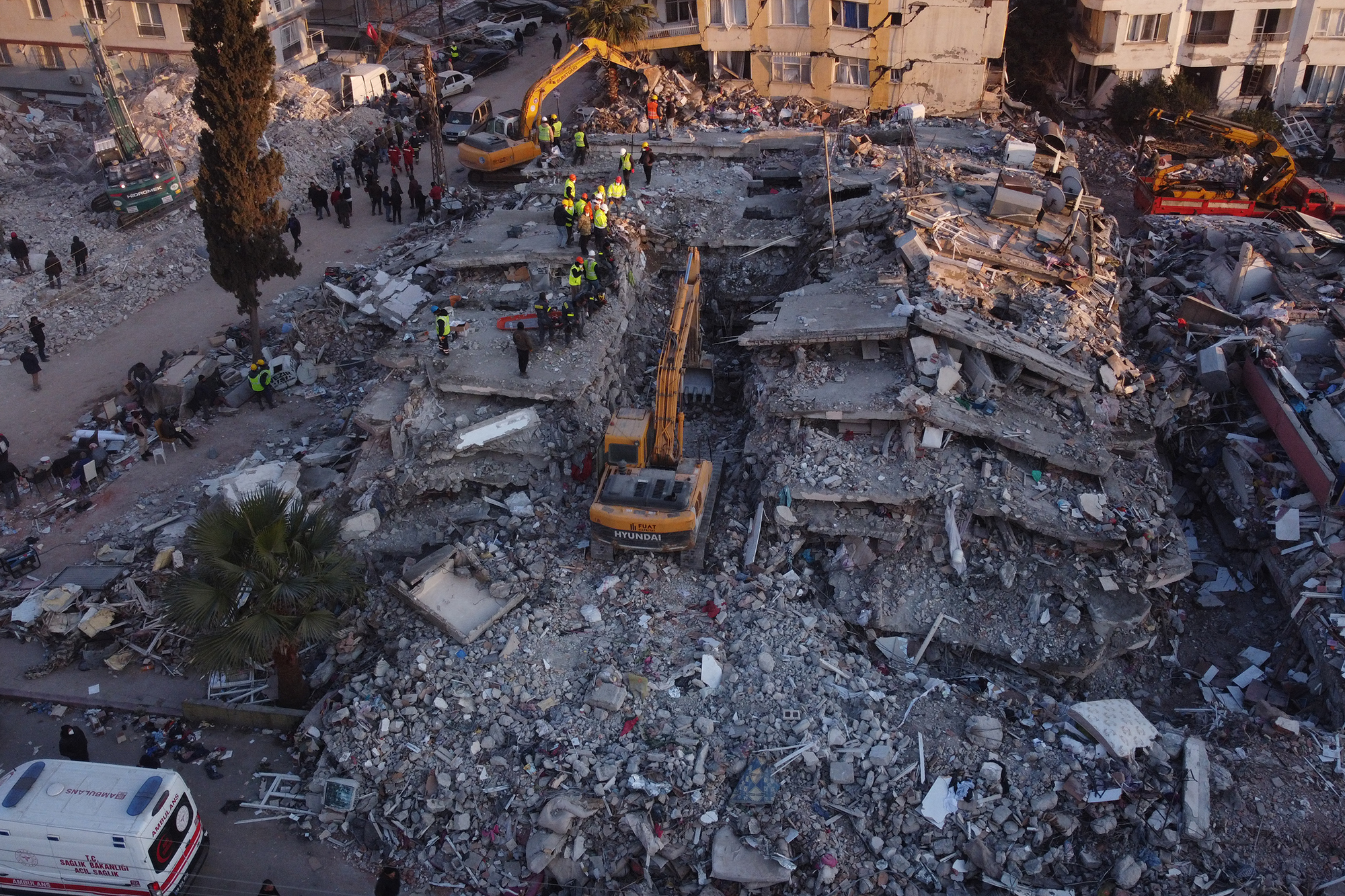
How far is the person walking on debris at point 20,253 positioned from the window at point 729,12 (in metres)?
21.1

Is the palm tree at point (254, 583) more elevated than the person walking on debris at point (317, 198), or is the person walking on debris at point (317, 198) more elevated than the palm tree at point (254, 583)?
the person walking on debris at point (317, 198)

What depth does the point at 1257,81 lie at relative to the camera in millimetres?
34125

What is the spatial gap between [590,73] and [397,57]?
330 inches

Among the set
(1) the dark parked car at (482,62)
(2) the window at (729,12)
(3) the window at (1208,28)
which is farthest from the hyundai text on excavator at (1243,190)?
(1) the dark parked car at (482,62)

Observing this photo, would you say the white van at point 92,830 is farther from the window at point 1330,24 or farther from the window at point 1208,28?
the window at point 1330,24

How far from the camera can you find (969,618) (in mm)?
15625

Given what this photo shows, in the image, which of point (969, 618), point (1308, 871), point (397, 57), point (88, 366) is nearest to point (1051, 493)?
point (969, 618)

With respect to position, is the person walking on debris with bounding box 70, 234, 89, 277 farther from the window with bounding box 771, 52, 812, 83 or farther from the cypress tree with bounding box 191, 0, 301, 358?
the window with bounding box 771, 52, 812, 83

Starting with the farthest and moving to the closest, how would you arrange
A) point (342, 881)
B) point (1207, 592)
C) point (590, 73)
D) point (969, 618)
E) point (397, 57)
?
point (397, 57) < point (590, 73) < point (1207, 592) < point (969, 618) < point (342, 881)

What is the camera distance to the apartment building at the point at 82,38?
34375 mm

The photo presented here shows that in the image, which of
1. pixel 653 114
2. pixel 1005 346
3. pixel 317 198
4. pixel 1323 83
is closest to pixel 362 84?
pixel 317 198

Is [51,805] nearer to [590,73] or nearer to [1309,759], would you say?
[1309,759]

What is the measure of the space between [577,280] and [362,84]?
20.4 meters

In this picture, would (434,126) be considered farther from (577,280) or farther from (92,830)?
(92,830)
